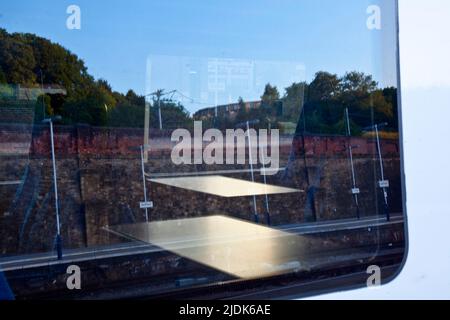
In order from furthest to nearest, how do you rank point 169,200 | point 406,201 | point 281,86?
point 281,86 < point 169,200 < point 406,201

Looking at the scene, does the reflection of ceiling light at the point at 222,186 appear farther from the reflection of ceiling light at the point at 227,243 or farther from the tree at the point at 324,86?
the tree at the point at 324,86

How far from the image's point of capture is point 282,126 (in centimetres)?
258

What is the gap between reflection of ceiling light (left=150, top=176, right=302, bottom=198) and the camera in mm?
2414

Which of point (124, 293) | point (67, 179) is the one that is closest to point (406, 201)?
point (124, 293)

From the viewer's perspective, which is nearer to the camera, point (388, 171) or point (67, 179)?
point (67, 179)

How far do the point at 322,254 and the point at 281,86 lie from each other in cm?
82

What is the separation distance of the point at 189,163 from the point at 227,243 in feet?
1.33

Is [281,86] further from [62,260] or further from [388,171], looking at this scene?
[62,260]

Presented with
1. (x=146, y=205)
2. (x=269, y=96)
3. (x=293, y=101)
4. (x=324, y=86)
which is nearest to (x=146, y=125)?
(x=146, y=205)

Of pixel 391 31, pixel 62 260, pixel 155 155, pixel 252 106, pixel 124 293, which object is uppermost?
pixel 391 31

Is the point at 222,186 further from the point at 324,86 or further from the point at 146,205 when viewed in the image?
the point at 324,86

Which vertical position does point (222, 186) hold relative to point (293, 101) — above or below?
below

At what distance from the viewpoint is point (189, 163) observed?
7.93 feet

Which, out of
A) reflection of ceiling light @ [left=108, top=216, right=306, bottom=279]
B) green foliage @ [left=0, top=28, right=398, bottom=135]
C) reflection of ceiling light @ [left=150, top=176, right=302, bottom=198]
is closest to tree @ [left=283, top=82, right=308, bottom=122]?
green foliage @ [left=0, top=28, right=398, bottom=135]
